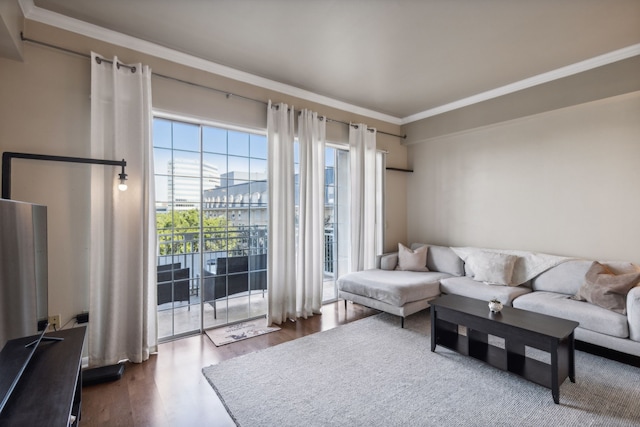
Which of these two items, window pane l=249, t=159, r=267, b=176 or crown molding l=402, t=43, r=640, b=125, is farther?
window pane l=249, t=159, r=267, b=176

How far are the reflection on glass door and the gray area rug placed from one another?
0.95 m

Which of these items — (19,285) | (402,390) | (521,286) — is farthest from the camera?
(521,286)

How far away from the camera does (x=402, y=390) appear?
7.26 feet

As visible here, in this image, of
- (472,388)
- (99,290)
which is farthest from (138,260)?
(472,388)

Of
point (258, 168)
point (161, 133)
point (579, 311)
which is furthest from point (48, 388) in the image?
point (579, 311)

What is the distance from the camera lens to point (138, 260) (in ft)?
8.60

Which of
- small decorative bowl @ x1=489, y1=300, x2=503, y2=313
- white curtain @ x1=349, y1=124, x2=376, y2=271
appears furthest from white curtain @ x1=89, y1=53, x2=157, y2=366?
small decorative bowl @ x1=489, y1=300, x2=503, y2=313

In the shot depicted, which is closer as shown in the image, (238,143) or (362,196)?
(238,143)

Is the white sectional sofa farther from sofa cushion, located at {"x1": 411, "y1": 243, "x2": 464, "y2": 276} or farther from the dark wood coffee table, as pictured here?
the dark wood coffee table

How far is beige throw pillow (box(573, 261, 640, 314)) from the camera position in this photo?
256 cm

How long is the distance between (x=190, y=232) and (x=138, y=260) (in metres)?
0.68

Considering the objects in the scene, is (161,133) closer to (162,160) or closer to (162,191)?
(162,160)

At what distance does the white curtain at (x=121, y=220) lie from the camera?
2486 mm

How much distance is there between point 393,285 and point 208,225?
2.20m
